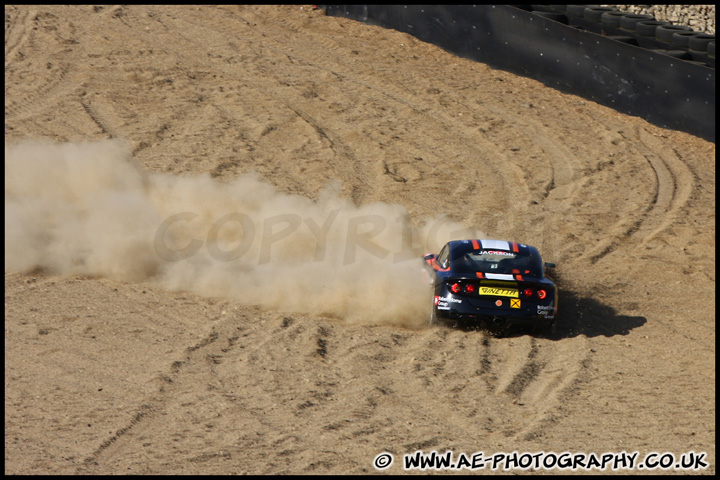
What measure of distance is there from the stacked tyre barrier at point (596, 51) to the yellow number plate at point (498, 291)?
991 cm

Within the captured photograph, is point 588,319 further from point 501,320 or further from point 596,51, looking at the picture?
point 596,51

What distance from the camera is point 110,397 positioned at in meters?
8.82

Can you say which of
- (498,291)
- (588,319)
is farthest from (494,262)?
(588,319)

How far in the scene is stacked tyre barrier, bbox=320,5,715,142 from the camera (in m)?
19.1

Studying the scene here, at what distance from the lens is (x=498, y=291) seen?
10.9 meters

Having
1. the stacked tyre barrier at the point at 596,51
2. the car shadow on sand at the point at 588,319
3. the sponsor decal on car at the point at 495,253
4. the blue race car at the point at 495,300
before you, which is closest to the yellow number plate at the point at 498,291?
the blue race car at the point at 495,300

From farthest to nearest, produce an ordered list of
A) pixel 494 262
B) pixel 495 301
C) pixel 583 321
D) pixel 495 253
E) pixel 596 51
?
pixel 596 51 → pixel 583 321 → pixel 495 253 → pixel 494 262 → pixel 495 301

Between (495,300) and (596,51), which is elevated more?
(596,51)

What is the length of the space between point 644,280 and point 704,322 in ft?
5.81

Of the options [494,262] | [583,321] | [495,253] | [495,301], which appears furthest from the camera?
Answer: [583,321]

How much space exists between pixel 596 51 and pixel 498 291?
1138 centimetres

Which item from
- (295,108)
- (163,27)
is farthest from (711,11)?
(163,27)

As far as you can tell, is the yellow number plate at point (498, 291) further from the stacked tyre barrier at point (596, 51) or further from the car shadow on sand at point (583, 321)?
the stacked tyre barrier at point (596, 51)

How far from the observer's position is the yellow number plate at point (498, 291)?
10867mm
